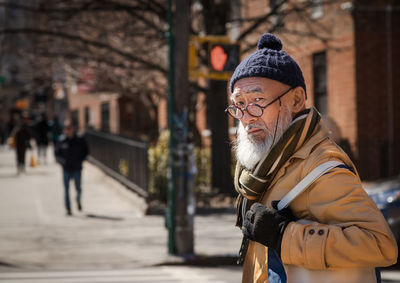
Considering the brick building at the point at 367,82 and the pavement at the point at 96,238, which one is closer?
the pavement at the point at 96,238

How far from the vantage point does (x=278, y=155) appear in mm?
2188

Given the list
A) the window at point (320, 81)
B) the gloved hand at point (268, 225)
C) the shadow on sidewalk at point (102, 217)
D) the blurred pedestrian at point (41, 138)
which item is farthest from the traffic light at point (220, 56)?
the blurred pedestrian at point (41, 138)

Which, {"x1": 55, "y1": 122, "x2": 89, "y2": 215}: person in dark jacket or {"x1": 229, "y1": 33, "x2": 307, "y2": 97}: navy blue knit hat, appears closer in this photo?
{"x1": 229, "y1": 33, "x2": 307, "y2": 97}: navy blue knit hat

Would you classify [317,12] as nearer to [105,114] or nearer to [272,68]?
[272,68]

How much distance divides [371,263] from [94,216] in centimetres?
1150

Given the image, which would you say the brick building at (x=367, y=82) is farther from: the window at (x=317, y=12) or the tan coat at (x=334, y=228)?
the tan coat at (x=334, y=228)

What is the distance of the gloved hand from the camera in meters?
2.10

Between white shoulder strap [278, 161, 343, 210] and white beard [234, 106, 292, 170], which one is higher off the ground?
white beard [234, 106, 292, 170]

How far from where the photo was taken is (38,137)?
86.5ft

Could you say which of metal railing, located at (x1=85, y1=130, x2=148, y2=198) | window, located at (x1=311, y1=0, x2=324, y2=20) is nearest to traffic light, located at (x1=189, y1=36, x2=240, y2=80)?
metal railing, located at (x1=85, y1=130, x2=148, y2=198)

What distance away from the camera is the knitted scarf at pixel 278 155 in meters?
2.18

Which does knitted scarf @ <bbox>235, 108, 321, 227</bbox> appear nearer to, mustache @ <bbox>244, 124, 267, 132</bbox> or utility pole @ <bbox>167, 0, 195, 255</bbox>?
mustache @ <bbox>244, 124, 267, 132</bbox>

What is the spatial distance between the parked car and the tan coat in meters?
6.31

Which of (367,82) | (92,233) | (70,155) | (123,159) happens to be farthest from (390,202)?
(123,159)
